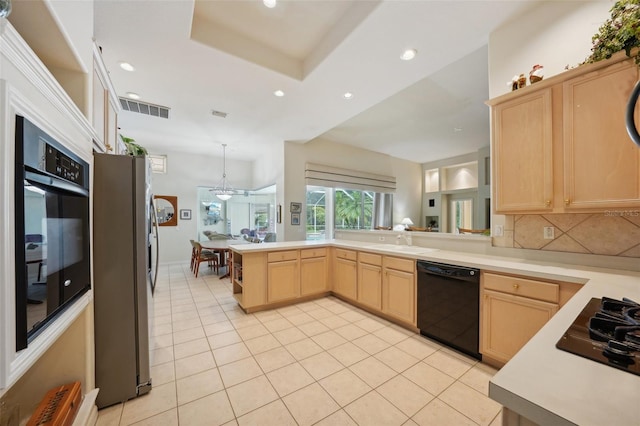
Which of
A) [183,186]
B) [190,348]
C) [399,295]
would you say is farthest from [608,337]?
[183,186]

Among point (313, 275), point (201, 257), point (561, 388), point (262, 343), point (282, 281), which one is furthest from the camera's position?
point (201, 257)

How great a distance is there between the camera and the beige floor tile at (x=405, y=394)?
1.63m

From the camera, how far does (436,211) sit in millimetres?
7777

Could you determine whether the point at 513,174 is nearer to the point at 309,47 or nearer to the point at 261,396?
the point at 309,47

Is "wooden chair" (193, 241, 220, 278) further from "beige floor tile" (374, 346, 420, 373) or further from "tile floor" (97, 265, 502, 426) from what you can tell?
"beige floor tile" (374, 346, 420, 373)

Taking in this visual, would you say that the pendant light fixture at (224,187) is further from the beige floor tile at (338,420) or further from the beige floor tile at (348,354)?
the beige floor tile at (338,420)

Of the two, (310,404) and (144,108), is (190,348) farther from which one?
(144,108)

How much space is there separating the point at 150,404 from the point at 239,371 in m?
0.61

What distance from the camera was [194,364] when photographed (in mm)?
2129

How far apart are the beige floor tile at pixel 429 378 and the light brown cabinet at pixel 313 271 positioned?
5.83 feet

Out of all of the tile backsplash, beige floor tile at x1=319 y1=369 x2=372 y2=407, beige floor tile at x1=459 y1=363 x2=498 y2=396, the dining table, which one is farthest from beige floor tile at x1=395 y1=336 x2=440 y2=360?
the dining table

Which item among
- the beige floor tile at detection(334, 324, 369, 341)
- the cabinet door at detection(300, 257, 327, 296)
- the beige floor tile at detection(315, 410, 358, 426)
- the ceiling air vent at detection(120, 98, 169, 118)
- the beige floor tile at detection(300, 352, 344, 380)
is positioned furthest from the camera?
the ceiling air vent at detection(120, 98, 169, 118)

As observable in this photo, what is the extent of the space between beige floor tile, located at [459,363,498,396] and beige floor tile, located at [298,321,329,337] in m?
1.37

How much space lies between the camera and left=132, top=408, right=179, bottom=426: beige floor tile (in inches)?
59.9
